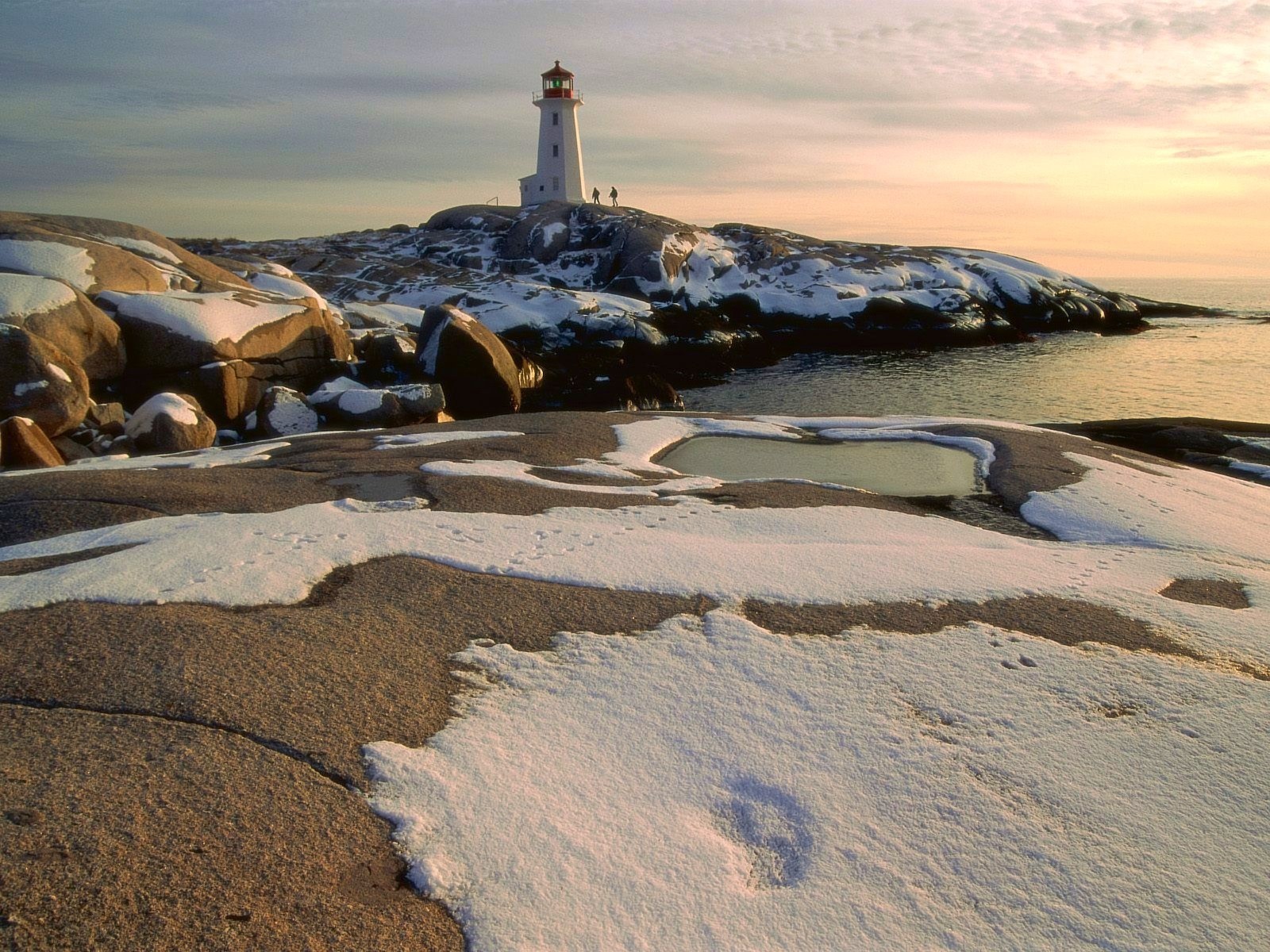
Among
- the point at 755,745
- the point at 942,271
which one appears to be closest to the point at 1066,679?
the point at 755,745

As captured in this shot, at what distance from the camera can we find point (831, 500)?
9.59m

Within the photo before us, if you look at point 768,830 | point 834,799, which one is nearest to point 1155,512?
point 834,799

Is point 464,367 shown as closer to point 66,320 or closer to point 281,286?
point 281,286

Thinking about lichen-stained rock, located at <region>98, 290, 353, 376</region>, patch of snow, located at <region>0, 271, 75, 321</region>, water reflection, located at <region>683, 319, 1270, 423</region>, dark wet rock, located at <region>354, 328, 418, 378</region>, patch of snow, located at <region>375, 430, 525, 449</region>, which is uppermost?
patch of snow, located at <region>0, 271, 75, 321</region>

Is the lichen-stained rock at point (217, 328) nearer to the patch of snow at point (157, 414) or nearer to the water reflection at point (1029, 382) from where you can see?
the patch of snow at point (157, 414)

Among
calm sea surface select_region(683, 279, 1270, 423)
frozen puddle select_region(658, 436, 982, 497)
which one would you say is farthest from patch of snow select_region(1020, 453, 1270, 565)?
calm sea surface select_region(683, 279, 1270, 423)

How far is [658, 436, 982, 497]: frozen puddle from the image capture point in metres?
11.0

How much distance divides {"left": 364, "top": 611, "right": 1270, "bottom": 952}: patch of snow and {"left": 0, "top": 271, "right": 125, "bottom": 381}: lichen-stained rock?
636 inches

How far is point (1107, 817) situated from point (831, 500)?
5711 mm

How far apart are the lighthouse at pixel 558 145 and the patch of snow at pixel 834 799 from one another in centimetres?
6525

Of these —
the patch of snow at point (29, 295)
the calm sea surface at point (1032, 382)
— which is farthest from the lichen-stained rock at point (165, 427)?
the calm sea surface at point (1032, 382)

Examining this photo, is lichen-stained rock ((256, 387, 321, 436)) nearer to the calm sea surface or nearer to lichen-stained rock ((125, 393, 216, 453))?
lichen-stained rock ((125, 393, 216, 453))

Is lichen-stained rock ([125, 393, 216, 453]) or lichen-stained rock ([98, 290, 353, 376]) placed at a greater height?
lichen-stained rock ([98, 290, 353, 376])

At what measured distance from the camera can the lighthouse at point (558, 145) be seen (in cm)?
6650
